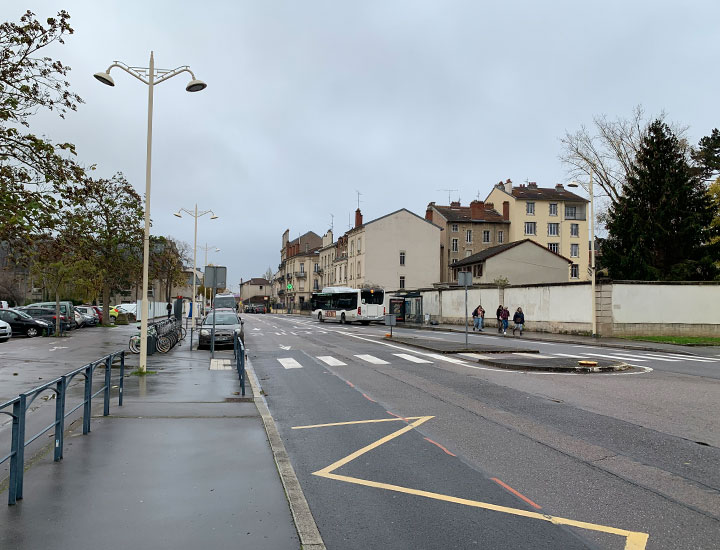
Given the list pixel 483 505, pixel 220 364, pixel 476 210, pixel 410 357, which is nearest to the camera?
pixel 483 505

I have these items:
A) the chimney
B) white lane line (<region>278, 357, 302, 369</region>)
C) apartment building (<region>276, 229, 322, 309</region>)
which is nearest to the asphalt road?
white lane line (<region>278, 357, 302, 369</region>)

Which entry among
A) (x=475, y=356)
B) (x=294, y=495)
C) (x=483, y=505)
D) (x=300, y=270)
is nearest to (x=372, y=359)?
(x=475, y=356)

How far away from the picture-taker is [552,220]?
78125 mm

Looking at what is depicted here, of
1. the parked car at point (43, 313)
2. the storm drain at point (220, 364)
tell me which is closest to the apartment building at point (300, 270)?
the parked car at point (43, 313)

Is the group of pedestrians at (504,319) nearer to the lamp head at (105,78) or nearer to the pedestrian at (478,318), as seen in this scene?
the pedestrian at (478,318)

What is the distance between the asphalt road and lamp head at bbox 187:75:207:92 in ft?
24.4

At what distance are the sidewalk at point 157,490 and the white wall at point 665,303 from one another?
27529 millimetres

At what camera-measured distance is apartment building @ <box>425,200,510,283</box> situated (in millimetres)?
79125

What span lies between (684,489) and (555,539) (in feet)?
6.63

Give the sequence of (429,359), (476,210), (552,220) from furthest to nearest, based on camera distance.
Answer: (476,210) → (552,220) → (429,359)

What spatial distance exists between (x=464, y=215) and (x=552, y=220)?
38.9 ft

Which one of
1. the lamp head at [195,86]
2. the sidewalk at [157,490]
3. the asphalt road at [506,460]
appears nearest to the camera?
the sidewalk at [157,490]

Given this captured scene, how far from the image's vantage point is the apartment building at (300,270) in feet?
378

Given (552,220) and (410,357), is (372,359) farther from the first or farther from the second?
(552,220)
